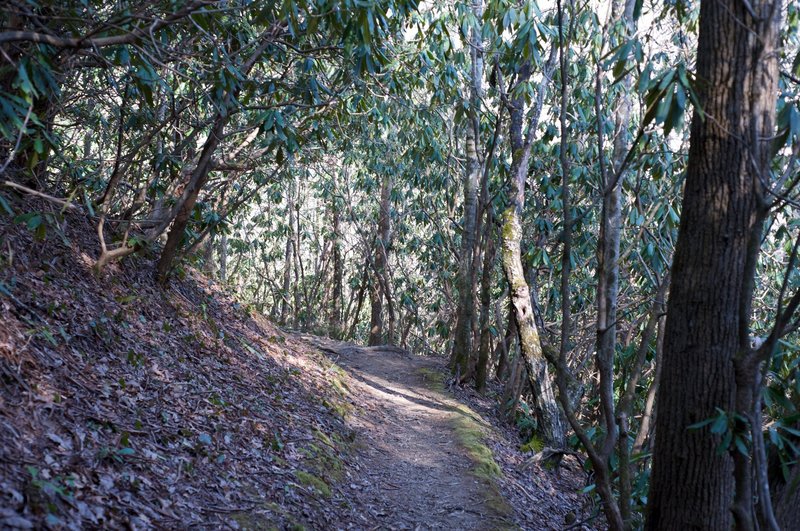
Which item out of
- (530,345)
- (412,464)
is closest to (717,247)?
(412,464)

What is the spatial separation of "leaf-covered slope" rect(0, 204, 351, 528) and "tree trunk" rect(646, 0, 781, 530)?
9.79 ft

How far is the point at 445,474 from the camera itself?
8102 mm

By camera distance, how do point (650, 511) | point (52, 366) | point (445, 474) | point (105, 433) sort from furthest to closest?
point (445, 474) < point (52, 366) < point (105, 433) < point (650, 511)

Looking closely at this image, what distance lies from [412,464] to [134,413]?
4.23 metres

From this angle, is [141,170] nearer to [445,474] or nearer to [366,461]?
[366,461]

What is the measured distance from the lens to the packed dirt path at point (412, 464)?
655cm

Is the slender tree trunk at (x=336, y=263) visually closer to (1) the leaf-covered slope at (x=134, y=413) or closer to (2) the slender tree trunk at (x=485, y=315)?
(2) the slender tree trunk at (x=485, y=315)

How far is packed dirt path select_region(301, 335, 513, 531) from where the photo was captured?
21.5 feet

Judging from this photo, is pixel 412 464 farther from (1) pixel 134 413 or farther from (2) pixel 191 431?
(1) pixel 134 413

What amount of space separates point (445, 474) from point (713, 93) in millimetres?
5768

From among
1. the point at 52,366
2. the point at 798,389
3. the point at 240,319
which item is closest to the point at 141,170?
the point at 240,319

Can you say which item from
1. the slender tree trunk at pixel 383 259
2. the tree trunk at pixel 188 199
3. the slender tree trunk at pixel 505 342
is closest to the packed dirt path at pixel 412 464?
the slender tree trunk at pixel 505 342

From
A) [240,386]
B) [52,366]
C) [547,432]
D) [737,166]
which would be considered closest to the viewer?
[737,166]

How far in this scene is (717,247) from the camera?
374cm
